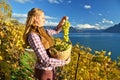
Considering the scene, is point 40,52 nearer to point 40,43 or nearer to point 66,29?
point 40,43

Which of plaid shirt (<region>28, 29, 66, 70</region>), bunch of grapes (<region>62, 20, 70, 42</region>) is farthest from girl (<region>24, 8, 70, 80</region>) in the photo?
bunch of grapes (<region>62, 20, 70, 42</region>)

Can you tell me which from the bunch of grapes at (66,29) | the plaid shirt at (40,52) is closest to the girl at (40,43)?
the plaid shirt at (40,52)

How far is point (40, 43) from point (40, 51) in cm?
10

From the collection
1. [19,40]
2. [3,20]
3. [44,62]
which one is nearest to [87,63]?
[19,40]

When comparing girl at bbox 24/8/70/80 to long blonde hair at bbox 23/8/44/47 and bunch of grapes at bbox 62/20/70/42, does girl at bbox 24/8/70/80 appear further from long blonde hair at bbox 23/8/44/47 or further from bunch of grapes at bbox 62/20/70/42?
bunch of grapes at bbox 62/20/70/42

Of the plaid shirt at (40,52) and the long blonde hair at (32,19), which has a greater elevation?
the long blonde hair at (32,19)

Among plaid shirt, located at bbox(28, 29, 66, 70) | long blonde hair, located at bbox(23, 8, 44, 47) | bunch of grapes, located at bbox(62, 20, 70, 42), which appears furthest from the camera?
bunch of grapes, located at bbox(62, 20, 70, 42)

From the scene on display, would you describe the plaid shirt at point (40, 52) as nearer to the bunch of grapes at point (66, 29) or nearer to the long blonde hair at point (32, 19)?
the long blonde hair at point (32, 19)

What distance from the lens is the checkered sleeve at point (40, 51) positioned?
4.34 meters

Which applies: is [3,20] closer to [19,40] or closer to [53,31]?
[19,40]

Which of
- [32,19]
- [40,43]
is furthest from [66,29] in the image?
[40,43]

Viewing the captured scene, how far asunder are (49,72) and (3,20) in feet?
21.3

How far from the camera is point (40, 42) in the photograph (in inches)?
173

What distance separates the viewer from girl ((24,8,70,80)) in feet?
14.3
